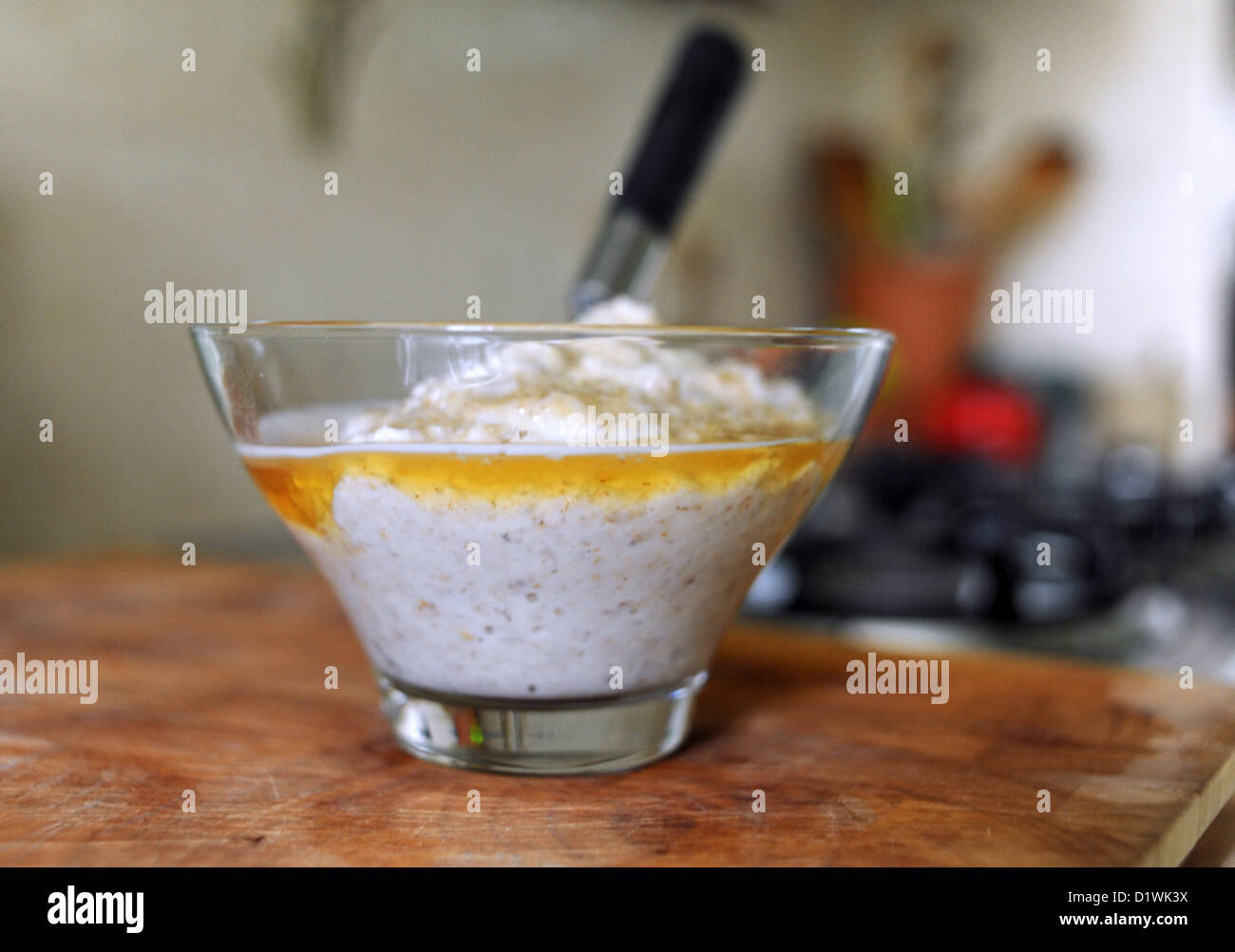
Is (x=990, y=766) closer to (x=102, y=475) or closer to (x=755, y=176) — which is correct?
(x=102, y=475)

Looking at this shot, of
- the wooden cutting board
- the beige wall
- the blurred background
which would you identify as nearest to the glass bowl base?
the wooden cutting board

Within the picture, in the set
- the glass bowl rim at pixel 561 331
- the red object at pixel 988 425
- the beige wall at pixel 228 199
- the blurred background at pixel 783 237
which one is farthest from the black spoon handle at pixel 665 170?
the red object at pixel 988 425

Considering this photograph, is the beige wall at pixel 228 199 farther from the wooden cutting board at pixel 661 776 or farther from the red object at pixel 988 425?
the red object at pixel 988 425

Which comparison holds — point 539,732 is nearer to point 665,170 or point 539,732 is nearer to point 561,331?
point 561,331

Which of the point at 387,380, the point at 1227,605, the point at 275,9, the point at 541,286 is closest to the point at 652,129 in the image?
the point at 387,380

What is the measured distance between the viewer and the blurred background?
1.29 m

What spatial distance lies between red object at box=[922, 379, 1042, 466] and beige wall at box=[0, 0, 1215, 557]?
104cm

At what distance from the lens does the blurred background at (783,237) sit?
1294 millimetres

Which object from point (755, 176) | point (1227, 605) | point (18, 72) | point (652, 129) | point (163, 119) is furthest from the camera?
point (755, 176)

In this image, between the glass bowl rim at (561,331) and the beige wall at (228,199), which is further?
the beige wall at (228,199)

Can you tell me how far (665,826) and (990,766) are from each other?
0.59ft

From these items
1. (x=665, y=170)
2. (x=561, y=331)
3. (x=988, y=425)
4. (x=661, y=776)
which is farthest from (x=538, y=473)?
(x=988, y=425)

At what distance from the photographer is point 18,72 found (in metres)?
1.29

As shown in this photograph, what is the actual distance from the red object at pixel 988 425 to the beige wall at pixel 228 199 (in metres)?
1.04
